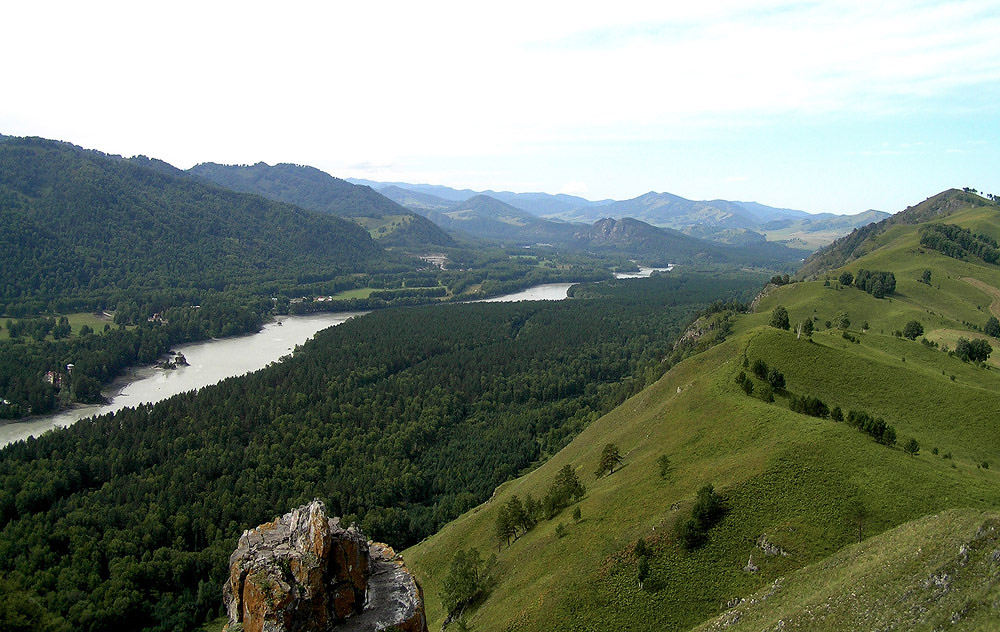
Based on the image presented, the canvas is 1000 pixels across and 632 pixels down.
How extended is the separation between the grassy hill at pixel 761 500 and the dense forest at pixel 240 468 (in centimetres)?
2500

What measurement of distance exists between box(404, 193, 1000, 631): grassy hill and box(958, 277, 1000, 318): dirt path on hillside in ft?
254

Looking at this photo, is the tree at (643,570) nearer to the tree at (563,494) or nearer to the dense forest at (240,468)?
the tree at (563,494)

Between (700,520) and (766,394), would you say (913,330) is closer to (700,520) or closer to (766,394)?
(766,394)

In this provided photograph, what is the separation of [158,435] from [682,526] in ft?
345

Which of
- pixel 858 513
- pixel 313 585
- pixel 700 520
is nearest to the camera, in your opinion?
pixel 313 585

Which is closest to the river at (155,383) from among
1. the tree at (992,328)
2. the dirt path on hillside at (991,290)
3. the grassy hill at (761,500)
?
the grassy hill at (761,500)

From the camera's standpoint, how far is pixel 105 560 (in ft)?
258

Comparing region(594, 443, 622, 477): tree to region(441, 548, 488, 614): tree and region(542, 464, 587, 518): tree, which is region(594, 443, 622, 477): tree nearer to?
region(542, 464, 587, 518): tree

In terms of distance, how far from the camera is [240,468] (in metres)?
103

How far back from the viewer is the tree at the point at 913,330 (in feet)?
375

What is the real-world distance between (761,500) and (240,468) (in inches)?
3574

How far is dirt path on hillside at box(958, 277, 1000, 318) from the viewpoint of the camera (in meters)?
143

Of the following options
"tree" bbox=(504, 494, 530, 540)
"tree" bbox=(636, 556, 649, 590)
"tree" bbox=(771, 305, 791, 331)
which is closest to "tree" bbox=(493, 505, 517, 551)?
"tree" bbox=(504, 494, 530, 540)

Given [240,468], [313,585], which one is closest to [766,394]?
[313,585]
